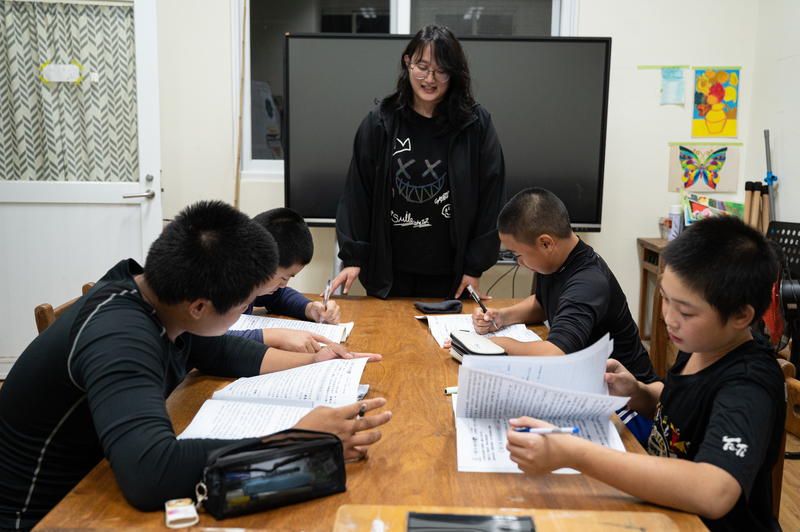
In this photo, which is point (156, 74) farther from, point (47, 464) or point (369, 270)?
point (47, 464)

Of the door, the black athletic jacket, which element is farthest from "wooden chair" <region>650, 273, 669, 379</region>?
the door

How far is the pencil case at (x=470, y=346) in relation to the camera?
126 centimetres

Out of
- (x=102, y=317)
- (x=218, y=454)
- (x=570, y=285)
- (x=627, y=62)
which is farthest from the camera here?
(x=627, y=62)

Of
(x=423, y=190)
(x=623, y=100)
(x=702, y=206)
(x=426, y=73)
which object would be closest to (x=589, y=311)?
(x=423, y=190)

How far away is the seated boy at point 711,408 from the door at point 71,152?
262cm

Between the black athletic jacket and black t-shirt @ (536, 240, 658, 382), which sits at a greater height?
the black athletic jacket

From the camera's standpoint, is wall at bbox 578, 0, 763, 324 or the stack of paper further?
wall at bbox 578, 0, 763, 324

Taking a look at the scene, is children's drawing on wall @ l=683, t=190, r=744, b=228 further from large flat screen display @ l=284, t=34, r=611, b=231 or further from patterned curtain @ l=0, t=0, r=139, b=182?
patterned curtain @ l=0, t=0, r=139, b=182

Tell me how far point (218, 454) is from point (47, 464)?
40 centimetres

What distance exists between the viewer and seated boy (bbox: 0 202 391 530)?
0.76 meters

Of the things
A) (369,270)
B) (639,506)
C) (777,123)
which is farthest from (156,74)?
(777,123)

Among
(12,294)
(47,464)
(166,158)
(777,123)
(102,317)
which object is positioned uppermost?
(777,123)

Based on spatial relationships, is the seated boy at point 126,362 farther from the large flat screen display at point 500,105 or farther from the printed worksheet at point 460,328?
the large flat screen display at point 500,105

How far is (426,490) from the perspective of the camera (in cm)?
77
